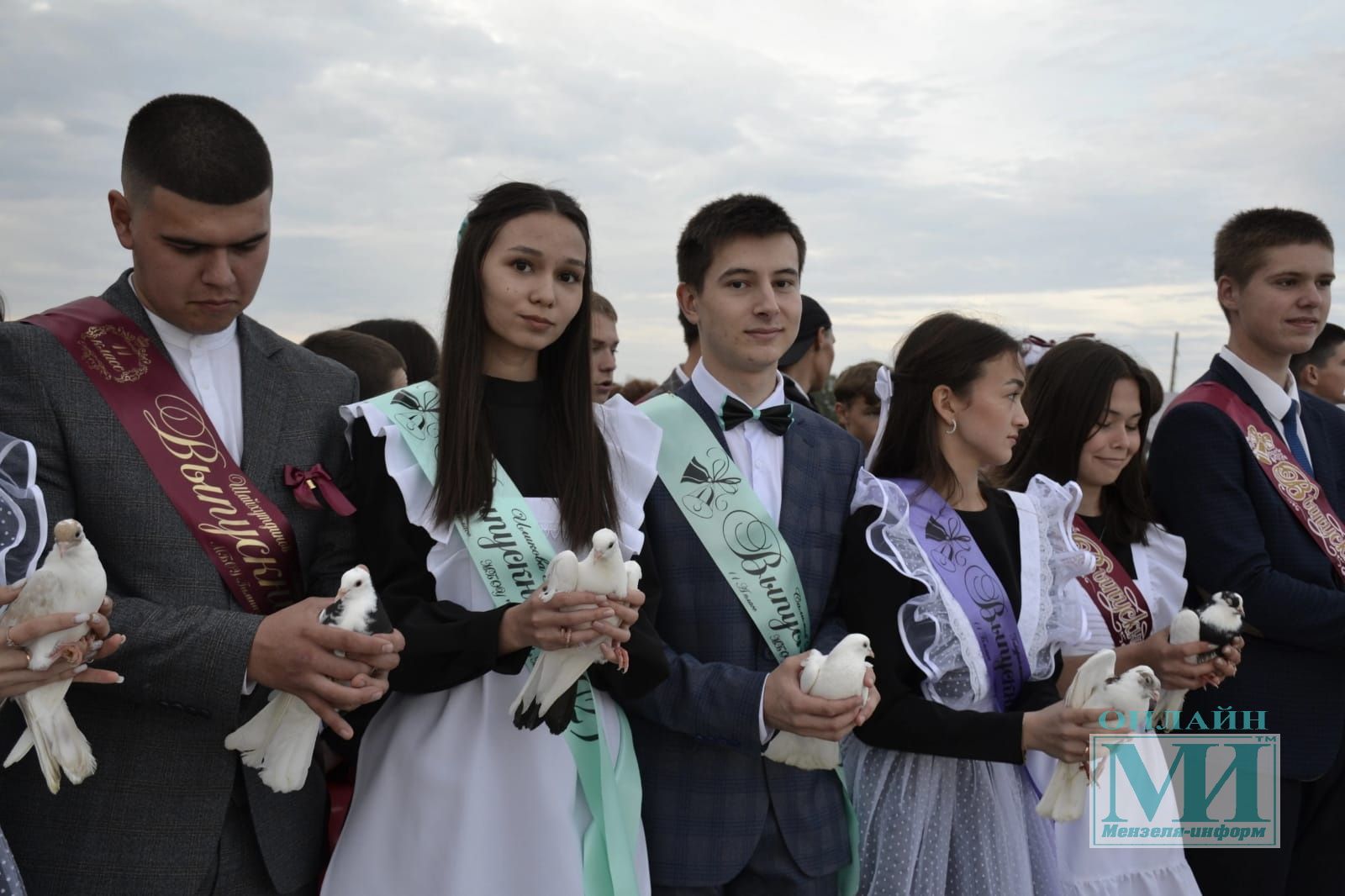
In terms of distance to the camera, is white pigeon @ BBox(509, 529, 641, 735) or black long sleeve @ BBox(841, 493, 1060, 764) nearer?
white pigeon @ BBox(509, 529, 641, 735)

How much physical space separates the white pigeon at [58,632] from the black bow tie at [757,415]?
1648 mm

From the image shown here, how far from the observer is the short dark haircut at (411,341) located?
4898mm

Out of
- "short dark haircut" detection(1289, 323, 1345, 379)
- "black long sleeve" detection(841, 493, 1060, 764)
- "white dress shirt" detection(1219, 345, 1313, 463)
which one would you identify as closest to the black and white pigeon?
"black long sleeve" detection(841, 493, 1060, 764)

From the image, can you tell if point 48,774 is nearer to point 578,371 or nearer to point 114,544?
point 114,544

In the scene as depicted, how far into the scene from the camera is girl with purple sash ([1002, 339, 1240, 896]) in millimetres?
3758

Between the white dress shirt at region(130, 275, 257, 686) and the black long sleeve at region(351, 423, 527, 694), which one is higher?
the white dress shirt at region(130, 275, 257, 686)

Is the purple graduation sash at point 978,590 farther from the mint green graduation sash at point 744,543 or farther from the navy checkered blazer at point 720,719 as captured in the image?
the mint green graduation sash at point 744,543

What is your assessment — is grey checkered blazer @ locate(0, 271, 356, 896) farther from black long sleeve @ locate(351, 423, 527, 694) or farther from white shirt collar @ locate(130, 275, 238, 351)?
black long sleeve @ locate(351, 423, 527, 694)

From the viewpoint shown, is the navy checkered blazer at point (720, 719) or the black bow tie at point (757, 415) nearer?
the navy checkered blazer at point (720, 719)

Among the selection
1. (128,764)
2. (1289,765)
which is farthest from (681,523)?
(1289,765)

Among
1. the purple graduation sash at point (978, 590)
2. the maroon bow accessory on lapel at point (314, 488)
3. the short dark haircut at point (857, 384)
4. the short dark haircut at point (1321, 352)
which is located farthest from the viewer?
the short dark haircut at point (1321, 352)

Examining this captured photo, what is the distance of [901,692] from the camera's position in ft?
9.80

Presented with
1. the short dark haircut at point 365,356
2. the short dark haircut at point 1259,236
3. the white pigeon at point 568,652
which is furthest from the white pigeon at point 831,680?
the short dark haircut at point 1259,236

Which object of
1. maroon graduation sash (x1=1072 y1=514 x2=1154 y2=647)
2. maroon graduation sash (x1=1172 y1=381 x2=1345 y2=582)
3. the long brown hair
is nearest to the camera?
the long brown hair
